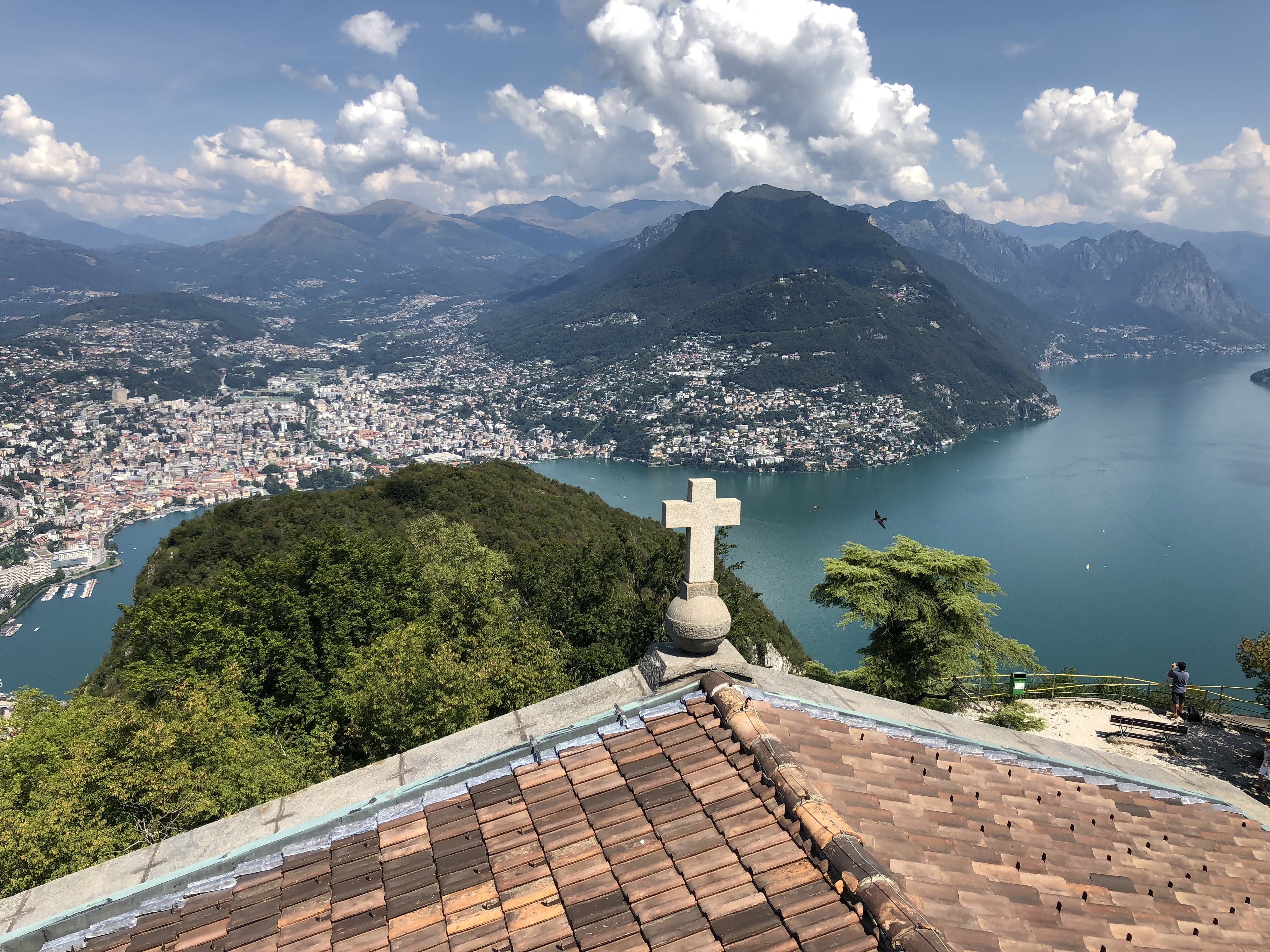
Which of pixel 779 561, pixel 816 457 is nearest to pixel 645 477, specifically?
pixel 816 457

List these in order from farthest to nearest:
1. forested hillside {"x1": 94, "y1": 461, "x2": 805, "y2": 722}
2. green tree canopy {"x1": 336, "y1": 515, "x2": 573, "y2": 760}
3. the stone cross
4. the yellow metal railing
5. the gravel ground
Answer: the yellow metal railing → forested hillside {"x1": 94, "y1": 461, "x2": 805, "y2": 722} → the gravel ground → green tree canopy {"x1": 336, "y1": 515, "x2": 573, "y2": 760} → the stone cross

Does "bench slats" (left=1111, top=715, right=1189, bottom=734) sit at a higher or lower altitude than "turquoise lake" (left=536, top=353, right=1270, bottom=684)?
higher

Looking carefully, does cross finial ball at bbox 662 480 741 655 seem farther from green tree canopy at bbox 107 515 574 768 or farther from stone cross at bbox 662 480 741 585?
green tree canopy at bbox 107 515 574 768

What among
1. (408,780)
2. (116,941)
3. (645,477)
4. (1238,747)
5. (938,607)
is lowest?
(645,477)

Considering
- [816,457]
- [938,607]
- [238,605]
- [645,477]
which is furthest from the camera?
[816,457]

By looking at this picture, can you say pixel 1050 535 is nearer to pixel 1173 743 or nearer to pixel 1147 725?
pixel 1173 743

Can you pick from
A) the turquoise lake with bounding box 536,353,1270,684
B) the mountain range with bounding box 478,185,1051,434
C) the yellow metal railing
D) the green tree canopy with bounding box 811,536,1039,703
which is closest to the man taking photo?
the yellow metal railing

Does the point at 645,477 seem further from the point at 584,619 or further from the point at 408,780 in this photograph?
the point at 408,780
